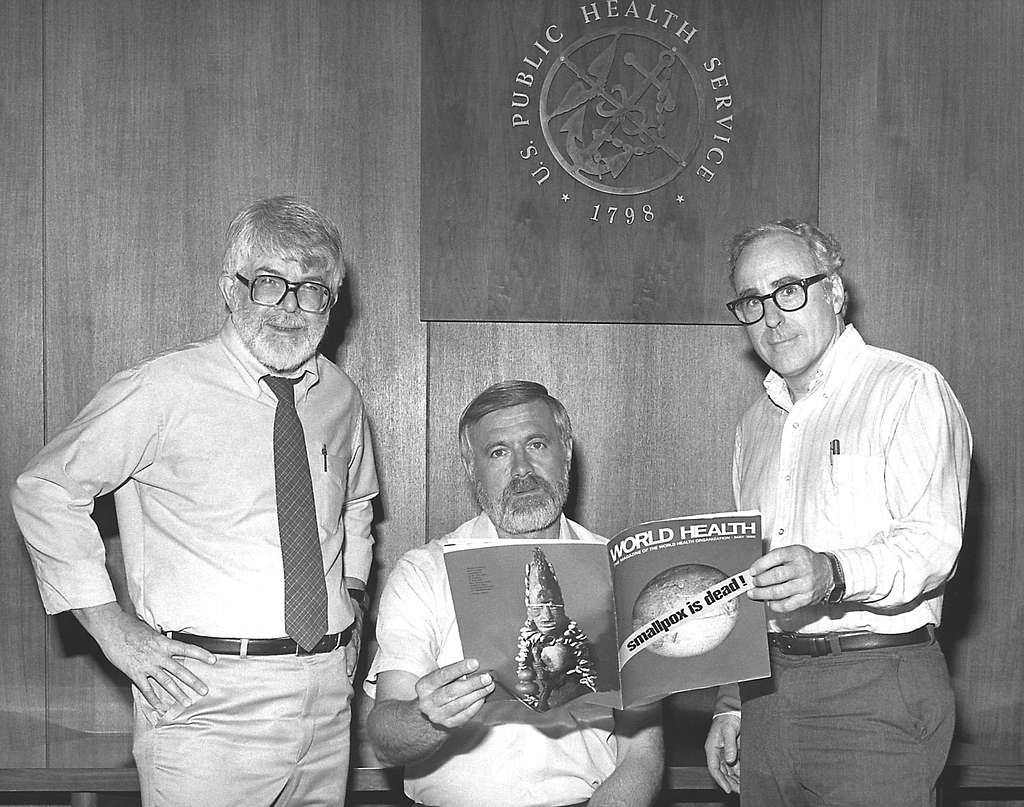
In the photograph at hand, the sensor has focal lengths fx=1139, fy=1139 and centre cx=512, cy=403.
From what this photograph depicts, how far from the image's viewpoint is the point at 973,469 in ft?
11.7

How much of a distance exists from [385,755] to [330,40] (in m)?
2.15

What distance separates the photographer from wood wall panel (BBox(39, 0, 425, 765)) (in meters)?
3.39

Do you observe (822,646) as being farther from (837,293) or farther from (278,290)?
(278,290)

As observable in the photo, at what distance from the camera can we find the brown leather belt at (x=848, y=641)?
227 centimetres

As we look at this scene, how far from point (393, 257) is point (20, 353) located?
115 cm

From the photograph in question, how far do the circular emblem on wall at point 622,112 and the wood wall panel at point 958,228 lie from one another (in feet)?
1.52

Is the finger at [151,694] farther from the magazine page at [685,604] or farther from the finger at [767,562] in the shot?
the finger at [767,562]

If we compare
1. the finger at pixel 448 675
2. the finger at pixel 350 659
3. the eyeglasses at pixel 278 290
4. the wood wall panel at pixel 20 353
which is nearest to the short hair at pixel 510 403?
the eyeglasses at pixel 278 290

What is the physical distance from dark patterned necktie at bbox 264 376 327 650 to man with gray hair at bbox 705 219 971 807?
954mm

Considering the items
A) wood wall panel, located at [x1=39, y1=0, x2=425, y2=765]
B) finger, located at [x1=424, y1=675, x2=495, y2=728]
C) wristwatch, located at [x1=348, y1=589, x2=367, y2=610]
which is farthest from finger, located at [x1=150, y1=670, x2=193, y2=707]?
wood wall panel, located at [x1=39, y1=0, x2=425, y2=765]

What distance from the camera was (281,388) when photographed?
263 cm

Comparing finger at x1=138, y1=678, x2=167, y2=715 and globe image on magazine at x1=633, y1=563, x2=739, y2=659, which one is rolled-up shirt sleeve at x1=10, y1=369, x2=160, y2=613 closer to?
finger at x1=138, y1=678, x2=167, y2=715

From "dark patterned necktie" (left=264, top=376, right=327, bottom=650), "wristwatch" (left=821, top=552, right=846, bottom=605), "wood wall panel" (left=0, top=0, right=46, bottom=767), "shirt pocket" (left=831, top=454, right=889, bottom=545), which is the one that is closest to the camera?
"wristwatch" (left=821, top=552, right=846, bottom=605)

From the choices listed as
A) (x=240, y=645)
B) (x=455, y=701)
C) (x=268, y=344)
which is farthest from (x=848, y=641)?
(x=268, y=344)
